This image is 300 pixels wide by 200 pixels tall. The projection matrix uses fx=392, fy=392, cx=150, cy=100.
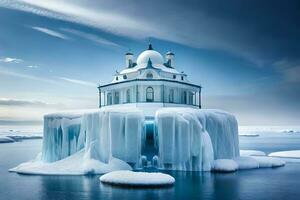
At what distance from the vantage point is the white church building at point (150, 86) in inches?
1754

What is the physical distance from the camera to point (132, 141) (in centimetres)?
3566

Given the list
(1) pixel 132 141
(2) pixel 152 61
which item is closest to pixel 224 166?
(1) pixel 132 141

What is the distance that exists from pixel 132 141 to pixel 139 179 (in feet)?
26.6

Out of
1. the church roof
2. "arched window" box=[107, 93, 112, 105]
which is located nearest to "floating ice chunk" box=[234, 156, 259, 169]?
the church roof

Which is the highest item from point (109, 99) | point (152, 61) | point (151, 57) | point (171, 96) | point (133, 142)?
point (151, 57)

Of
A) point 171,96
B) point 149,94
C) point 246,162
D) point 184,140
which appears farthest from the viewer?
point 171,96

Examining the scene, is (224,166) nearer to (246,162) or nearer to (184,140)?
(246,162)

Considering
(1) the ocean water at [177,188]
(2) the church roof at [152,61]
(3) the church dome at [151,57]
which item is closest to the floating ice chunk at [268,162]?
(1) the ocean water at [177,188]

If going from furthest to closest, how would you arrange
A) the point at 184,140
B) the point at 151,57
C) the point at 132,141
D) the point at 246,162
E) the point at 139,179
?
the point at 151,57, the point at 246,162, the point at 132,141, the point at 184,140, the point at 139,179

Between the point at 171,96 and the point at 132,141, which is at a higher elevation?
the point at 171,96

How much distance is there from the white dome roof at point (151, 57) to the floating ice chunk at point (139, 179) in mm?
23270

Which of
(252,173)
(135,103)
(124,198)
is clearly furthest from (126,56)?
(124,198)

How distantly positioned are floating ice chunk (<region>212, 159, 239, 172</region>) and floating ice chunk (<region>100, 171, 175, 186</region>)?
826 cm

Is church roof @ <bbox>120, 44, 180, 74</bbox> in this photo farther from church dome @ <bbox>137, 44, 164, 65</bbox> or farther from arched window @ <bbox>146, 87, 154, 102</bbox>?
arched window @ <bbox>146, 87, 154, 102</bbox>
